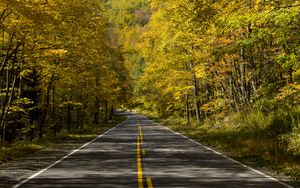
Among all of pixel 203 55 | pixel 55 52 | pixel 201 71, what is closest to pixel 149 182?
pixel 55 52

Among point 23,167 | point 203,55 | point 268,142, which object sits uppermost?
point 203,55

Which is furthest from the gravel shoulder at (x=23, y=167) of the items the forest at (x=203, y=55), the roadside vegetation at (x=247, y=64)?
the roadside vegetation at (x=247, y=64)

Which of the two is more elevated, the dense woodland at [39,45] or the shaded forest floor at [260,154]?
the dense woodland at [39,45]

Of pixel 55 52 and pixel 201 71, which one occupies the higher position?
pixel 201 71

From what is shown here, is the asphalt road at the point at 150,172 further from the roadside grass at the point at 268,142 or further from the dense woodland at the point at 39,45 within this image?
the dense woodland at the point at 39,45

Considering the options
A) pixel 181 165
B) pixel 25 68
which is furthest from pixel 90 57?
pixel 181 165

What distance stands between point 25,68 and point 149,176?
617 inches

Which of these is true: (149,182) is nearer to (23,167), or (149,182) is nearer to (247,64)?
(23,167)

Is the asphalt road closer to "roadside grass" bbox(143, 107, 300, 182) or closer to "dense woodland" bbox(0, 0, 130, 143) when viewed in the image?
"roadside grass" bbox(143, 107, 300, 182)

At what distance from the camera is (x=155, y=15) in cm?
3419

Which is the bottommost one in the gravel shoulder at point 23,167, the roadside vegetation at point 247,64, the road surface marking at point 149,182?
the road surface marking at point 149,182

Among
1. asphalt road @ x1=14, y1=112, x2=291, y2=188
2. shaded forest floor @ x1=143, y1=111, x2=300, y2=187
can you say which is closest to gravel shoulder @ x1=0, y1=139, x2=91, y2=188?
asphalt road @ x1=14, y1=112, x2=291, y2=188

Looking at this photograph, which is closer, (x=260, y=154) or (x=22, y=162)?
(x=22, y=162)

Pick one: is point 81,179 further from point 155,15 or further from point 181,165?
point 155,15
